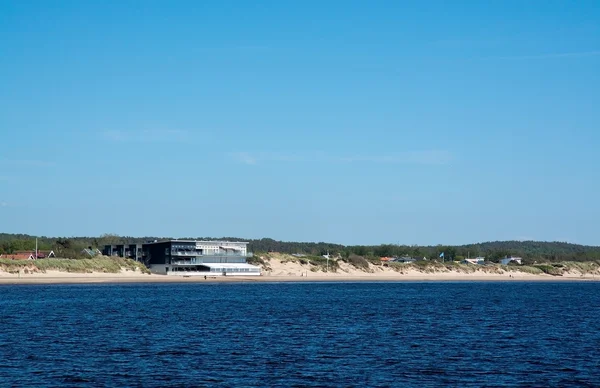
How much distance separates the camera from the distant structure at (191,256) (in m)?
149

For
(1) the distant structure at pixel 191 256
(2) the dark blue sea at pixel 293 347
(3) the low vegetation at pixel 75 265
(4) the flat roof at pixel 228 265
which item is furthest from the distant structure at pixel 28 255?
(2) the dark blue sea at pixel 293 347

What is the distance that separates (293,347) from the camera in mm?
42031

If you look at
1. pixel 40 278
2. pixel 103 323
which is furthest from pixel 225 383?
pixel 40 278

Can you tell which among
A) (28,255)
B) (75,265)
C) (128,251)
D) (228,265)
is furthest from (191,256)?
(28,255)

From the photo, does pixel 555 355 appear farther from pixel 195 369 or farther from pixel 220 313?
pixel 220 313

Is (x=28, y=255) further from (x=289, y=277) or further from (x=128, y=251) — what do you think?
(x=289, y=277)

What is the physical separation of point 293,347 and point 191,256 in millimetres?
110000

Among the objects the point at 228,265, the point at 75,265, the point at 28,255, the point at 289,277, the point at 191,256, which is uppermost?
the point at 191,256

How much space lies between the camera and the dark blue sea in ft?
105

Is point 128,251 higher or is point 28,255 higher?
point 128,251

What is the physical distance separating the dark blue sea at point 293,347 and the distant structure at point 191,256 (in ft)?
249

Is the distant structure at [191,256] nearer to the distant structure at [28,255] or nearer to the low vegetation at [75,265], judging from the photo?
the low vegetation at [75,265]

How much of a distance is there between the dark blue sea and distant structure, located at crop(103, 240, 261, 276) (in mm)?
75920

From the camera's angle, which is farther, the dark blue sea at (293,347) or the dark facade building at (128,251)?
the dark facade building at (128,251)
